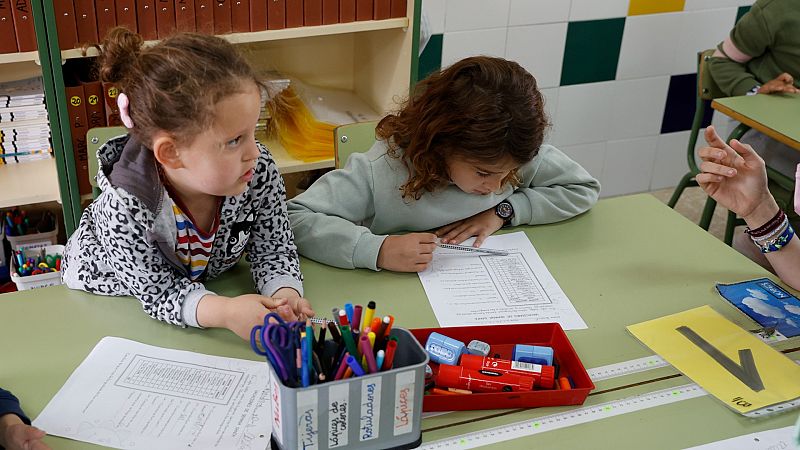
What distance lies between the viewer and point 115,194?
A: 4.12ft

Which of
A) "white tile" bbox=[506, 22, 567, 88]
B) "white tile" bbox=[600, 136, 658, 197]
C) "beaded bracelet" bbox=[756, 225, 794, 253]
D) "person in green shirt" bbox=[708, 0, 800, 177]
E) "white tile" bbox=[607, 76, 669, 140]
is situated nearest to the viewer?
"beaded bracelet" bbox=[756, 225, 794, 253]

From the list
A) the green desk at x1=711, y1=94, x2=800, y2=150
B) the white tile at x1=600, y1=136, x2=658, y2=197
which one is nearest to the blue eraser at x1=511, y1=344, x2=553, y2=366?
the green desk at x1=711, y1=94, x2=800, y2=150

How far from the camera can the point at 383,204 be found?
1.62 meters

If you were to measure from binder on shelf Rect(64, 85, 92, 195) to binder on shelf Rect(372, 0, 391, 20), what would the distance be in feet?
2.99

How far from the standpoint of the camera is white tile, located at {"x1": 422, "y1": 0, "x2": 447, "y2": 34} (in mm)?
2818

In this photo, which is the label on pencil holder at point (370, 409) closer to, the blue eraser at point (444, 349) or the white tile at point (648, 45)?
the blue eraser at point (444, 349)

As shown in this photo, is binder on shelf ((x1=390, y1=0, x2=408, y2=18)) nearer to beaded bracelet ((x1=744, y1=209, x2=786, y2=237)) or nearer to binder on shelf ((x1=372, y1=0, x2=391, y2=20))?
binder on shelf ((x1=372, y1=0, x2=391, y2=20))

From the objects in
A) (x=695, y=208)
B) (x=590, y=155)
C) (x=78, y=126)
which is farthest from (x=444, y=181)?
(x=695, y=208)

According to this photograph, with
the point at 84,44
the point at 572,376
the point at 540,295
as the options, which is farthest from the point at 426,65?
the point at 572,376

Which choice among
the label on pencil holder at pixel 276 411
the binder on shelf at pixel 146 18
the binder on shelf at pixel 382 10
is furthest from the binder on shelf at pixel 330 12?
the label on pencil holder at pixel 276 411

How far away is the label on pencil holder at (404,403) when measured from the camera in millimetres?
997

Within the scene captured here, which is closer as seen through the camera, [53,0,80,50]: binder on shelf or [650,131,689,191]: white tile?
[53,0,80,50]: binder on shelf

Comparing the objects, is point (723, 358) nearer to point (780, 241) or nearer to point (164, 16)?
point (780, 241)

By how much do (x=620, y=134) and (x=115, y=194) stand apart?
2659 mm
